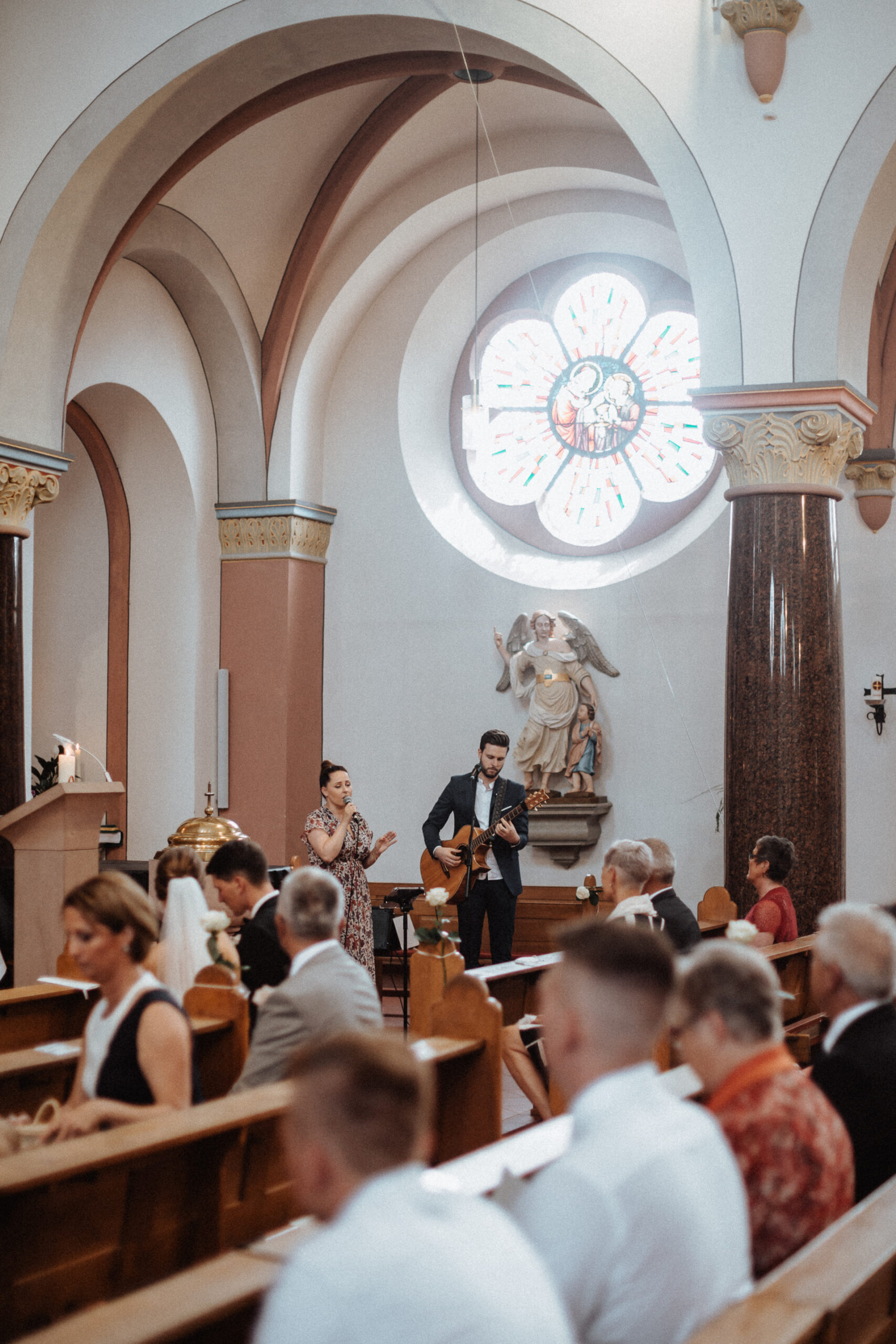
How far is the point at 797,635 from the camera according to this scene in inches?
295

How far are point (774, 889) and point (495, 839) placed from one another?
2060mm

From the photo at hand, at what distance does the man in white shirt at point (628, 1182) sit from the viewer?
1925 mm

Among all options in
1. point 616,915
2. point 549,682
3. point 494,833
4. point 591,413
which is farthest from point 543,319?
point 616,915

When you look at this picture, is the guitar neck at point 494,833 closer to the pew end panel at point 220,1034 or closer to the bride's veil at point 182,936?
the bride's veil at point 182,936

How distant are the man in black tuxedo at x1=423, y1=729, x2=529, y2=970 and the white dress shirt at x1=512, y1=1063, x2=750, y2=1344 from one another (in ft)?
19.7

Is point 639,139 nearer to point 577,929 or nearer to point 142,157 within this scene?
point 142,157

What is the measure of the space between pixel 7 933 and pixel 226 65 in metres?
5.53

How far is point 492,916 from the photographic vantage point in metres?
8.28

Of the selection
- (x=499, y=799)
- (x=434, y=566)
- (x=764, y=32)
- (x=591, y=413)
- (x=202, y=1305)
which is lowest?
(x=202, y=1305)

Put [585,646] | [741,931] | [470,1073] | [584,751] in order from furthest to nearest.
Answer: [585,646] < [584,751] < [741,931] < [470,1073]

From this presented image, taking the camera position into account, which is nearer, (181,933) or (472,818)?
(181,933)

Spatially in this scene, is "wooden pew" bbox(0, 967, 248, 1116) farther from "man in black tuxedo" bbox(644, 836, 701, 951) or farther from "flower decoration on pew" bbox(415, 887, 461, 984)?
"man in black tuxedo" bbox(644, 836, 701, 951)

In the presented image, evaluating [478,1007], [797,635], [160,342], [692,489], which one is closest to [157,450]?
[160,342]

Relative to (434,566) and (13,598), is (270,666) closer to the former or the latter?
(434,566)
